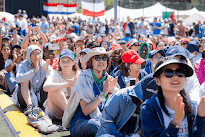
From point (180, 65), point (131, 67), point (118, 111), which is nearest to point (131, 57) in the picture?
point (131, 67)

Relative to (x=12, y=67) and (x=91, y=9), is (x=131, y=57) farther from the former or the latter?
(x=91, y=9)

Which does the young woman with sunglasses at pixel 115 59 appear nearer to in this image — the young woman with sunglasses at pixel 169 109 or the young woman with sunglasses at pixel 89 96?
the young woman with sunglasses at pixel 89 96

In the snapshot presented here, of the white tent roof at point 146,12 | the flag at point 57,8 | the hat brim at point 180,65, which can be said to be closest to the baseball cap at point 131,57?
the hat brim at point 180,65

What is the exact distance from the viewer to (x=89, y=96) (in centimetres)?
364

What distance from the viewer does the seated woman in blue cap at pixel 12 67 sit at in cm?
629

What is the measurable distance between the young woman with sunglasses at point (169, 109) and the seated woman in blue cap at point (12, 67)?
15.3 feet

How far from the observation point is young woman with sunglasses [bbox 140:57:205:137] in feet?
7.16

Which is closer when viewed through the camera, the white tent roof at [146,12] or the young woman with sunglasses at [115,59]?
the young woman with sunglasses at [115,59]

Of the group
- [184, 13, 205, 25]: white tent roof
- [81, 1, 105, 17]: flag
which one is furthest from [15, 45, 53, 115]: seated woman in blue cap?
[184, 13, 205, 25]: white tent roof

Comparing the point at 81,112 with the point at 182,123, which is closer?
the point at 182,123

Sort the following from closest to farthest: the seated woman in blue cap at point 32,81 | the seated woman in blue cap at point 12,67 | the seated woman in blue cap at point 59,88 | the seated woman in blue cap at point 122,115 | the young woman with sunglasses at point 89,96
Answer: the seated woman in blue cap at point 122,115, the young woman with sunglasses at point 89,96, the seated woman in blue cap at point 59,88, the seated woman in blue cap at point 32,81, the seated woman in blue cap at point 12,67

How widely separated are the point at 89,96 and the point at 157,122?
5.15 feet

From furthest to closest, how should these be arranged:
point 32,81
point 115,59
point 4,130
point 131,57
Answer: point 115,59 → point 32,81 → point 131,57 → point 4,130

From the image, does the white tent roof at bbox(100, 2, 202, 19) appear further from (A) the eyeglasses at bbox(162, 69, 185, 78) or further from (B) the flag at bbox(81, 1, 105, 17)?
(A) the eyeglasses at bbox(162, 69, 185, 78)
